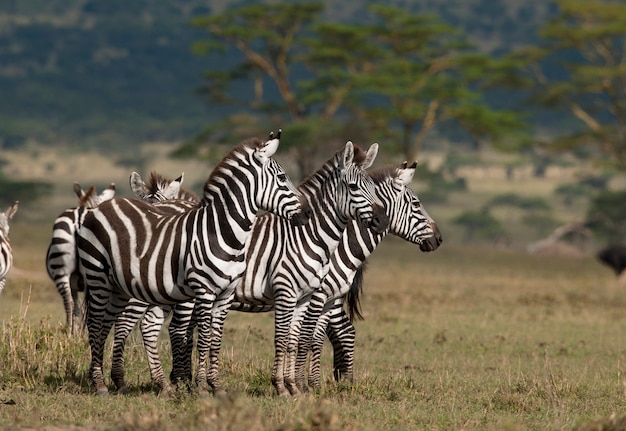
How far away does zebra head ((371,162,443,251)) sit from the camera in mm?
8570

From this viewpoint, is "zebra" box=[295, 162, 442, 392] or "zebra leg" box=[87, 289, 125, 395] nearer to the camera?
"zebra leg" box=[87, 289, 125, 395]

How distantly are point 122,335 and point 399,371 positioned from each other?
2.72m

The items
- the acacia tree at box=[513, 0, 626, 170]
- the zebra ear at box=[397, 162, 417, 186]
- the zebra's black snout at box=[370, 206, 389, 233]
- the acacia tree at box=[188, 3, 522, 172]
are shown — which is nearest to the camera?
the zebra's black snout at box=[370, 206, 389, 233]

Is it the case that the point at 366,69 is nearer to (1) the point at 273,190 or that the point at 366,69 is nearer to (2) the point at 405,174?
(2) the point at 405,174

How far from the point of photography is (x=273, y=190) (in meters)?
7.74

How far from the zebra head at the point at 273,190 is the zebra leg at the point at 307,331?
65cm

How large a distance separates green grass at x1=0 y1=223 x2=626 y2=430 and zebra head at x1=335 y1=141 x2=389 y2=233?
1189 millimetres

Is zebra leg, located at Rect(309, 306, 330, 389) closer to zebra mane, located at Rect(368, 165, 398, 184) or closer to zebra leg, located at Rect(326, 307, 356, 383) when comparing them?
zebra leg, located at Rect(326, 307, 356, 383)

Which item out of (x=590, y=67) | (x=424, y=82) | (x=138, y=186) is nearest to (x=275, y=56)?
(x=424, y=82)

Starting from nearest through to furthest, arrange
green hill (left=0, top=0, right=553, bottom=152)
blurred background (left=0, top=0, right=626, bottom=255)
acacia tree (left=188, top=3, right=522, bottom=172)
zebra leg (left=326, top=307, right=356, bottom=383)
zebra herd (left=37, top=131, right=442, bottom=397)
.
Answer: zebra herd (left=37, top=131, right=442, bottom=397)
zebra leg (left=326, top=307, right=356, bottom=383)
acacia tree (left=188, top=3, right=522, bottom=172)
blurred background (left=0, top=0, right=626, bottom=255)
green hill (left=0, top=0, right=553, bottom=152)

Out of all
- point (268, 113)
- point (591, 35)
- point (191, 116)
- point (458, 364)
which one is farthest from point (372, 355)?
point (191, 116)

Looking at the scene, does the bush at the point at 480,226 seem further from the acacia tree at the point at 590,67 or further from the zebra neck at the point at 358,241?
the zebra neck at the point at 358,241

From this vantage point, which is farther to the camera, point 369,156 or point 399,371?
point 399,371

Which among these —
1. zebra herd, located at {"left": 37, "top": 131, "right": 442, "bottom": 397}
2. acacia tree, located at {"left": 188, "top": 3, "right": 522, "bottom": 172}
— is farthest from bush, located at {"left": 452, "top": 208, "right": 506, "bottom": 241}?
zebra herd, located at {"left": 37, "top": 131, "right": 442, "bottom": 397}
